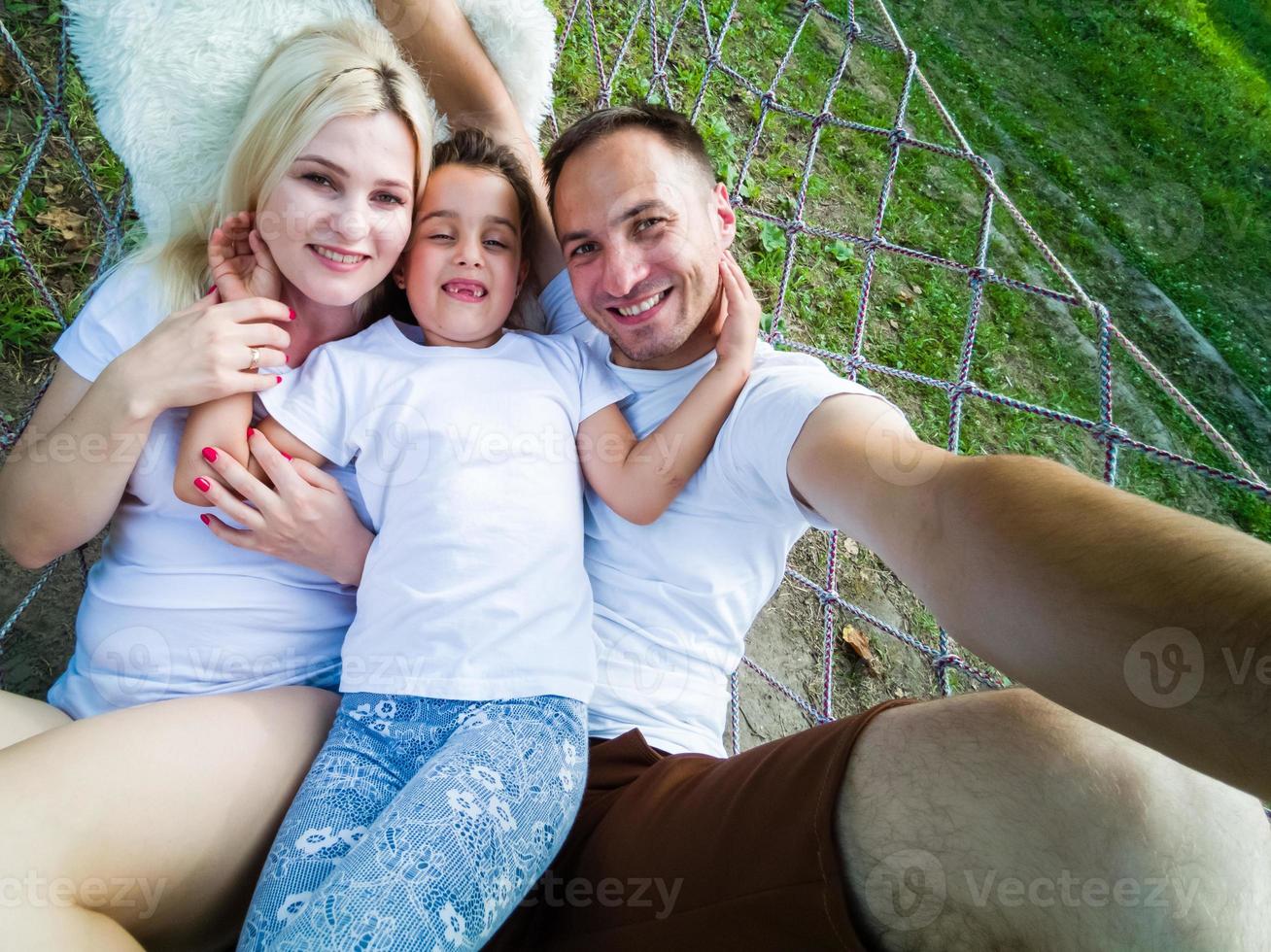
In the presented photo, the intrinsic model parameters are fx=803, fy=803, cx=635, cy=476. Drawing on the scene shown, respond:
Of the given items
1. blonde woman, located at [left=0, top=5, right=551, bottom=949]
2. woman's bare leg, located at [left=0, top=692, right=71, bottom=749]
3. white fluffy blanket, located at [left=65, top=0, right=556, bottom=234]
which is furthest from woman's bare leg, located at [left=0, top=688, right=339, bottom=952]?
white fluffy blanket, located at [left=65, top=0, right=556, bottom=234]

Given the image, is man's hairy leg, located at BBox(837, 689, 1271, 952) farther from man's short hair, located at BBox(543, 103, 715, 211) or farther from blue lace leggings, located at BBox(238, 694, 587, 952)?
man's short hair, located at BBox(543, 103, 715, 211)

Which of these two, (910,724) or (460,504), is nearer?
(910,724)

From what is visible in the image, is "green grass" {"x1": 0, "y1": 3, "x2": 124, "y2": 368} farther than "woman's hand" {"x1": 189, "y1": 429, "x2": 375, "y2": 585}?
Yes

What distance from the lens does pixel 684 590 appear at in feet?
3.98

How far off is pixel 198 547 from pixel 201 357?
0.28 m

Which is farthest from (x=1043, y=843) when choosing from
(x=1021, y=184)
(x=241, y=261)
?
(x=1021, y=184)

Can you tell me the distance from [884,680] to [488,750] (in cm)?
133

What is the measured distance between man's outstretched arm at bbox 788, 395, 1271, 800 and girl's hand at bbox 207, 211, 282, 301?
94 cm

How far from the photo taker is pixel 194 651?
3.61ft

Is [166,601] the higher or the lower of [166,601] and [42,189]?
the lower

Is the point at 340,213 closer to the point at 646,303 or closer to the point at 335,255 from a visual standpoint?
the point at 335,255

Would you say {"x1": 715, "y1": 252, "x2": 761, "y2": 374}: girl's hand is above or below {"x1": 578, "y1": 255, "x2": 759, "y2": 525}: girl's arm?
above

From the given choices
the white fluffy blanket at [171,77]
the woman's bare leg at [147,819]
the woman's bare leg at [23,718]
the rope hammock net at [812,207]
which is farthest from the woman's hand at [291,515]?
the white fluffy blanket at [171,77]

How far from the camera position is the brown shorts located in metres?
0.80
